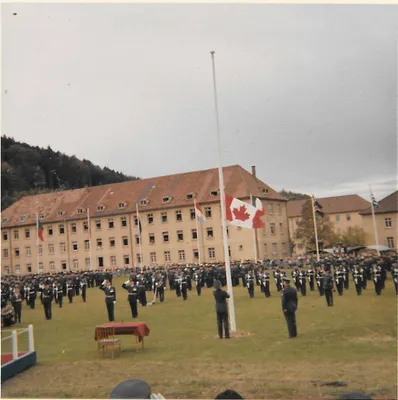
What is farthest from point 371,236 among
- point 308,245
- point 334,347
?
point 334,347

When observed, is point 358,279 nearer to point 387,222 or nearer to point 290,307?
point 290,307

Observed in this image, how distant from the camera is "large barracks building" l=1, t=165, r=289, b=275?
49.0 metres

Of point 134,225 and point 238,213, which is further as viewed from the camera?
point 134,225

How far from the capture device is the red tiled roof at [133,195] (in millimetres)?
50406

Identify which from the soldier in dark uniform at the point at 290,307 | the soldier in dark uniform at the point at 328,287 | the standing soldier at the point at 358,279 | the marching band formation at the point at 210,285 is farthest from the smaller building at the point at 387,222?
the soldier in dark uniform at the point at 290,307

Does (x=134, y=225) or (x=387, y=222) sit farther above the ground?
(x=134, y=225)

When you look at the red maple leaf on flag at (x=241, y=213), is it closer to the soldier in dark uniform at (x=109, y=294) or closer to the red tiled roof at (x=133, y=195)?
the soldier in dark uniform at (x=109, y=294)

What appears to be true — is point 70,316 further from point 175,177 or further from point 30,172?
point 30,172

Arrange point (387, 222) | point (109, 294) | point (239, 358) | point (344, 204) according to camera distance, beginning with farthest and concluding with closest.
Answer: point (344, 204) < point (387, 222) < point (109, 294) < point (239, 358)

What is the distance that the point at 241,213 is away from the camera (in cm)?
1418

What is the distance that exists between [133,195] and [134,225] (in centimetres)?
414

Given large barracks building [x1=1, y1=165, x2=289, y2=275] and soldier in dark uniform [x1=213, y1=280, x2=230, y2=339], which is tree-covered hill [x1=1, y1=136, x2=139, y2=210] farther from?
soldier in dark uniform [x1=213, y1=280, x2=230, y2=339]

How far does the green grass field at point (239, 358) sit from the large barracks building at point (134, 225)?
32554 mm

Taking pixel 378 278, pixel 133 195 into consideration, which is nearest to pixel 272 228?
pixel 133 195
